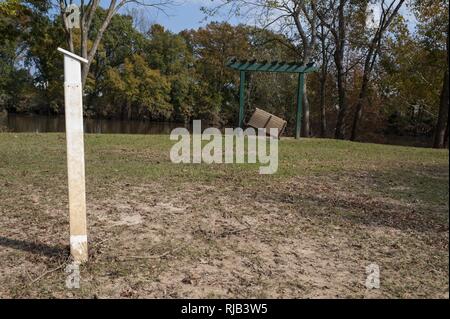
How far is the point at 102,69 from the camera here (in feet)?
138

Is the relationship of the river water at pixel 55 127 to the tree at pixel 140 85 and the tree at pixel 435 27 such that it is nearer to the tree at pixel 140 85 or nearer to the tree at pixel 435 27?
the tree at pixel 140 85

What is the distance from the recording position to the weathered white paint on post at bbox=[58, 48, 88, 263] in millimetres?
2848

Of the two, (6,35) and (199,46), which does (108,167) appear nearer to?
(6,35)

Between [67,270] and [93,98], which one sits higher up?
[93,98]

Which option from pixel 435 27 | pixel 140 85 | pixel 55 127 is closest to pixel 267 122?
pixel 435 27

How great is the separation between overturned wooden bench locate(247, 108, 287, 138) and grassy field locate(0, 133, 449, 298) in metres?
6.70

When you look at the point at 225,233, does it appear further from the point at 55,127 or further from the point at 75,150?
the point at 55,127

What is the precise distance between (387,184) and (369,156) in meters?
4.06

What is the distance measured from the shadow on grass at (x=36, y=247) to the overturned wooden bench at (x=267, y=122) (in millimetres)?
11107

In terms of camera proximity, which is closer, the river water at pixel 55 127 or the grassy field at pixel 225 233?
the grassy field at pixel 225 233

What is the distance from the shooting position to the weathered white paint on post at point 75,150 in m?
2.85

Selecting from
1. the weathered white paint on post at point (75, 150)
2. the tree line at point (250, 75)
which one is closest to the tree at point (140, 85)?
the tree line at point (250, 75)

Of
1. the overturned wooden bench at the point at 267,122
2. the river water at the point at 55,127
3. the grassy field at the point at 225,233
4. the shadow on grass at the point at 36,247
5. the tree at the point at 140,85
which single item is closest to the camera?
the grassy field at the point at 225,233
